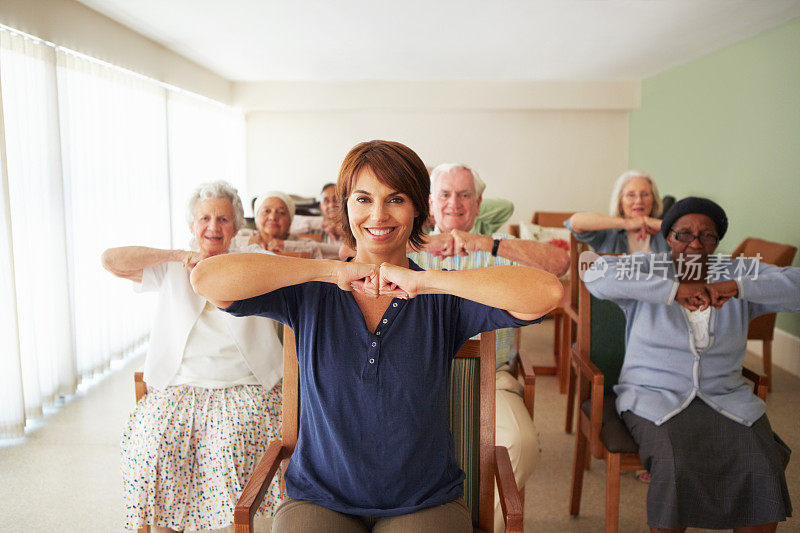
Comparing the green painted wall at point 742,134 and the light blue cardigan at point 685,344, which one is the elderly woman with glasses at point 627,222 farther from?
the green painted wall at point 742,134

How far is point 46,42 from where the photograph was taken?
3.56 meters

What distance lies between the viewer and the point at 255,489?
136cm

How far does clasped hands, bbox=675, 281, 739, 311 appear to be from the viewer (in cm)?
195

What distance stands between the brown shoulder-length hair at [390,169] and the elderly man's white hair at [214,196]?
2.77 feet

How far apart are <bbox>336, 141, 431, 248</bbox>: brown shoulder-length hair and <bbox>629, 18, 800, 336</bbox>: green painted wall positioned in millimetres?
4303

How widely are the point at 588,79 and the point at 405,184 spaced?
706 centimetres

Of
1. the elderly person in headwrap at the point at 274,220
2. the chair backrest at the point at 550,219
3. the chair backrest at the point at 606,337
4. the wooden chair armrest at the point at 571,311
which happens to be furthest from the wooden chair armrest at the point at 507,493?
the chair backrest at the point at 550,219

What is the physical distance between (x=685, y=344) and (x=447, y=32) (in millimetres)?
3765

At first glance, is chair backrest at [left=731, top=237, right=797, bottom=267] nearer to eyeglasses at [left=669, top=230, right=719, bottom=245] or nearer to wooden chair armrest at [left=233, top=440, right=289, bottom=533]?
eyeglasses at [left=669, top=230, right=719, bottom=245]

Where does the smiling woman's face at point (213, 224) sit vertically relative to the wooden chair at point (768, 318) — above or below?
above

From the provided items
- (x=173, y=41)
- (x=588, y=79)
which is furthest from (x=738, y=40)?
(x=173, y=41)

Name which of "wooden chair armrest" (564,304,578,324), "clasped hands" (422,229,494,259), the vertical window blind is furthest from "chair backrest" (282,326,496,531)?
the vertical window blind

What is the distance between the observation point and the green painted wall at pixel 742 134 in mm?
4605

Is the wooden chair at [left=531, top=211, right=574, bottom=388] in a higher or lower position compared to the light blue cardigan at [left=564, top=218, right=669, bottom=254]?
lower
